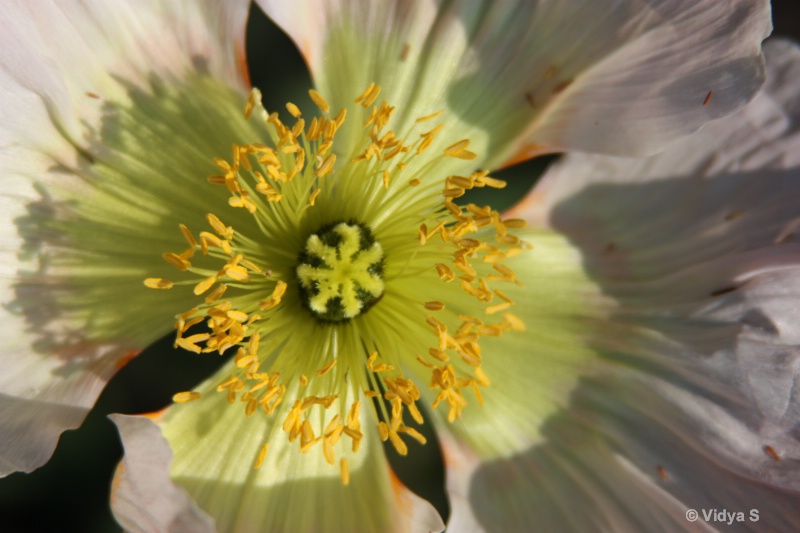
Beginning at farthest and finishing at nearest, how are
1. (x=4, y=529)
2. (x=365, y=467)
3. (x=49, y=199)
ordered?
(x=4, y=529), (x=365, y=467), (x=49, y=199)

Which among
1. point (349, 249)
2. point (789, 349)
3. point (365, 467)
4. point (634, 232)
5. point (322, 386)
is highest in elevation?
point (634, 232)

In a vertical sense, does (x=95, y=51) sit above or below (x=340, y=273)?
above

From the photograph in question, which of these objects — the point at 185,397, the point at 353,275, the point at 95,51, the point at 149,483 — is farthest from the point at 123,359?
the point at 95,51

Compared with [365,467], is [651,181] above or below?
above

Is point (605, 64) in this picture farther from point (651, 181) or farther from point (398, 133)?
point (398, 133)

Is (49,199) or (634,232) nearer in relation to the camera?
(49,199)

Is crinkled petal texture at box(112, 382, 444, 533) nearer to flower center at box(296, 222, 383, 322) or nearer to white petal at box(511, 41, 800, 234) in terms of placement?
flower center at box(296, 222, 383, 322)

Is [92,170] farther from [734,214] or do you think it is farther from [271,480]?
[734,214]

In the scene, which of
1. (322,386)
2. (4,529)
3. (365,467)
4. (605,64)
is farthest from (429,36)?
(4,529)
